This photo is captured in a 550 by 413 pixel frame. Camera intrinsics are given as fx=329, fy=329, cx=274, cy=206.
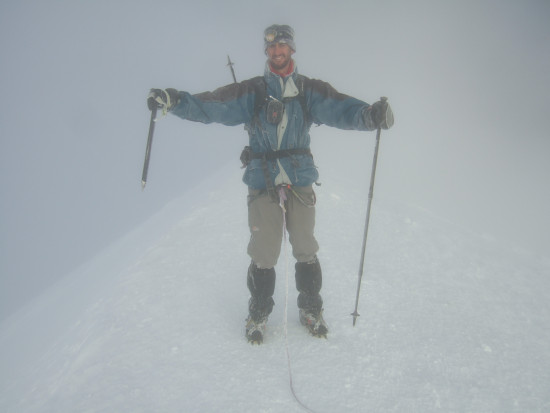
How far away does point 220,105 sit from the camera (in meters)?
2.62

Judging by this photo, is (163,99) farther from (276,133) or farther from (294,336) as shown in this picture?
(294,336)

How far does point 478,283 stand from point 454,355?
57.0 inches

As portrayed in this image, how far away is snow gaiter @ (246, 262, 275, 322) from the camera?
115 inches

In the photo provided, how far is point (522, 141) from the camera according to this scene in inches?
988

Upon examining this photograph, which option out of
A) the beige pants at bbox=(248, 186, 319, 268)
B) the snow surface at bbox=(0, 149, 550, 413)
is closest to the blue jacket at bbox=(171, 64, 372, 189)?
the beige pants at bbox=(248, 186, 319, 268)

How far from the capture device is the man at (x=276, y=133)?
2.62 meters

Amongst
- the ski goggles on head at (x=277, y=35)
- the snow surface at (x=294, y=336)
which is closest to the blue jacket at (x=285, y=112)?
the ski goggles on head at (x=277, y=35)

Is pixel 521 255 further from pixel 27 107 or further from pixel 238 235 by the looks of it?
pixel 27 107

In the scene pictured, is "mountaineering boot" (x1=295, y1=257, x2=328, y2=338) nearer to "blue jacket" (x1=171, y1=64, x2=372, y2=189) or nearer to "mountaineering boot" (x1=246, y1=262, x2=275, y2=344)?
"mountaineering boot" (x1=246, y1=262, x2=275, y2=344)

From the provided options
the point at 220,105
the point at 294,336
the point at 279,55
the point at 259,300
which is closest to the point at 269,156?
the point at 220,105

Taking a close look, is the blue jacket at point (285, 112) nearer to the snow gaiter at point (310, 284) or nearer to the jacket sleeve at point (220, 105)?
the jacket sleeve at point (220, 105)

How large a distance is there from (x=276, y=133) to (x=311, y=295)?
1487mm

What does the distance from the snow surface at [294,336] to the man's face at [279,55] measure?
2.32 metres

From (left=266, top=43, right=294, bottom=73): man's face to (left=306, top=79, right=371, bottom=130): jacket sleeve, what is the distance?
0.81 feet
